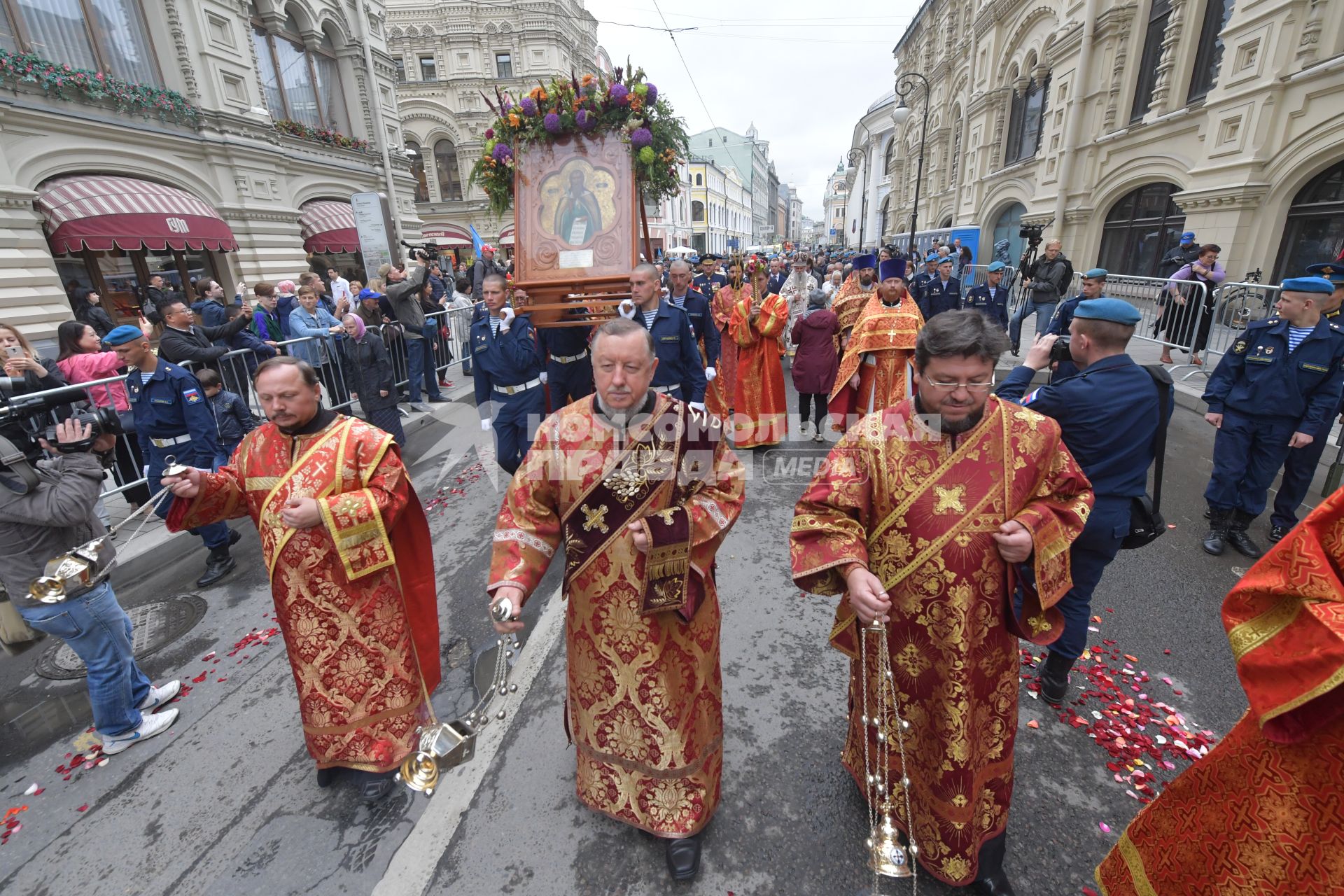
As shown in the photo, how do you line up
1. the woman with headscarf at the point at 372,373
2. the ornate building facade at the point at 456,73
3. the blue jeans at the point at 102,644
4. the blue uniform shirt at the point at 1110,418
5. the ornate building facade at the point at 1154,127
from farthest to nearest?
the ornate building facade at the point at 456,73
the ornate building facade at the point at 1154,127
the woman with headscarf at the point at 372,373
the blue jeans at the point at 102,644
the blue uniform shirt at the point at 1110,418


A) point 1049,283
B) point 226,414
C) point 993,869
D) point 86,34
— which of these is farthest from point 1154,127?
point 86,34

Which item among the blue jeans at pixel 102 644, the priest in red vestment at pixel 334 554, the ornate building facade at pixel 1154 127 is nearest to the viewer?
the priest in red vestment at pixel 334 554

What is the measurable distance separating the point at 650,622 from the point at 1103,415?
7.09ft

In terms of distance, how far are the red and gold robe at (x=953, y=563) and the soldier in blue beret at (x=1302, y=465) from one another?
394 centimetres

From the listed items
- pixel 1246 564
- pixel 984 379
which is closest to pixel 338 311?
pixel 984 379

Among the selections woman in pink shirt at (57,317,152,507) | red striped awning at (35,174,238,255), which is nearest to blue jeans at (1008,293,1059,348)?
woman in pink shirt at (57,317,152,507)

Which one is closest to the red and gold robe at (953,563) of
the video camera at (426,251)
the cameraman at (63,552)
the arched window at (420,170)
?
the cameraman at (63,552)

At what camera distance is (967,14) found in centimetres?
2620

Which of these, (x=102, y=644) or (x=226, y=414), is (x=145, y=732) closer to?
(x=102, y=644)

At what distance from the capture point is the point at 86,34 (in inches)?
450

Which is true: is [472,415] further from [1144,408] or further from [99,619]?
[1144,408]

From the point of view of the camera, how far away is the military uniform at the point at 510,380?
17.8 ft

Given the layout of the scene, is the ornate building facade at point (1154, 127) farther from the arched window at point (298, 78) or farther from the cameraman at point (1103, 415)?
the arched window at point (298, 78)

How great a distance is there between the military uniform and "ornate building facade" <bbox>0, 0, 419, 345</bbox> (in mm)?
9457
